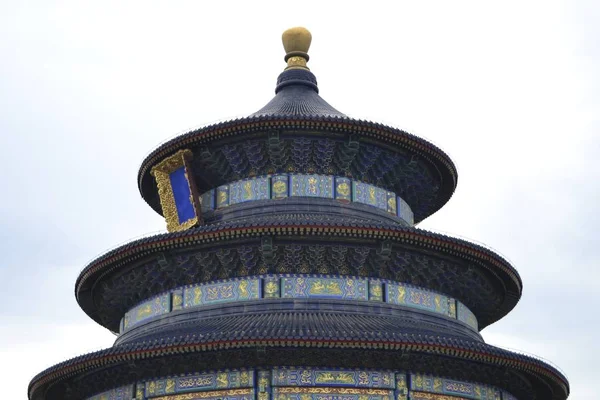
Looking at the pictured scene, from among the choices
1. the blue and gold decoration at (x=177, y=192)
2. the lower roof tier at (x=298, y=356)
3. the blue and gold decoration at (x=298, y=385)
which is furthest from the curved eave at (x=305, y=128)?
the blue and gold decoration at (x=298, y=385)

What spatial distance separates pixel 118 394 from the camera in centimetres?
2908

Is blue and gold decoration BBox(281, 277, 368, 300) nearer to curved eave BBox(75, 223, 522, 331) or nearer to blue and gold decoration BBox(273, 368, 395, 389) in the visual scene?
curved eave BBox(75, 223, 522, 331)

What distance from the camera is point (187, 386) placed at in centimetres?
2738

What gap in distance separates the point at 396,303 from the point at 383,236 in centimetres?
244

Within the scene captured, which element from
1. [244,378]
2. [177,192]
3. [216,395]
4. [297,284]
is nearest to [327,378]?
[244,378]

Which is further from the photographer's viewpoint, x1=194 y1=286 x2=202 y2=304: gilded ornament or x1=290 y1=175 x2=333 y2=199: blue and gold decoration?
x1=290 y1=175 x2=333 y2=199: blue and gold decoration

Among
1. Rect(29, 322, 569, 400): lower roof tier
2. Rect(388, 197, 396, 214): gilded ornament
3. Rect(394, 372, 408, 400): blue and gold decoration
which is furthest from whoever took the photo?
Rect(388, 197, 396, 214): gilded ornament

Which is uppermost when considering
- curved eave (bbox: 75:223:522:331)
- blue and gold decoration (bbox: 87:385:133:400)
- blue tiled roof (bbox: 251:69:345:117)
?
blue tiled roof (bbox: 251:69:345:117)

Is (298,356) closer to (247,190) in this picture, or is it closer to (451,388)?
(451,388)

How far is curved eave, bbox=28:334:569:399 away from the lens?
25.6 metres

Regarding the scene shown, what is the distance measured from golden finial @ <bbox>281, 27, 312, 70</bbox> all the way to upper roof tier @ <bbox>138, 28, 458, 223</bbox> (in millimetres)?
3671

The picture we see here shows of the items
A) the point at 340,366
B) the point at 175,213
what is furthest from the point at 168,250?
the point at 340,366

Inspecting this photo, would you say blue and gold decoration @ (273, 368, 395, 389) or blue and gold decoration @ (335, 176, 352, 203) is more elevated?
blue and gold decoration @ (335, 176, 352, 203)

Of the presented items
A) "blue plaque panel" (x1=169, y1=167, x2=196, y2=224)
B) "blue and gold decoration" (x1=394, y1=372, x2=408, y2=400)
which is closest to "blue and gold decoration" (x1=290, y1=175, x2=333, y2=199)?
"blue plaque panel" (x1=169, y1=167, x2=196, y2=224)
